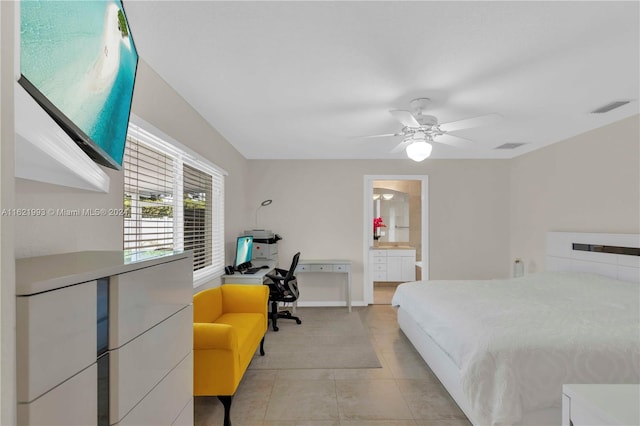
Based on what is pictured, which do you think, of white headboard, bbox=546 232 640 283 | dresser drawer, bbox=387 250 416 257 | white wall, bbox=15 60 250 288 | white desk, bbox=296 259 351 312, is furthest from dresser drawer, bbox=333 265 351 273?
white headboard, bbox=546 232 640 283

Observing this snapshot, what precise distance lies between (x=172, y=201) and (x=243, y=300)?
1.24 meters

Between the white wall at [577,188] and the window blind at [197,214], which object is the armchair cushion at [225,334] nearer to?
the window blind at [197,214]

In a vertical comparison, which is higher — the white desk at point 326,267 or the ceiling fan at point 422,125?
the ceiling fan at point 422,125

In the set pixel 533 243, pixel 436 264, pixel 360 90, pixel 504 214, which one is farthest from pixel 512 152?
pixel 360 90

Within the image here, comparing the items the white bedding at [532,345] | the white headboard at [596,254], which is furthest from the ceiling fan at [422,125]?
the white headboard at [596,254]

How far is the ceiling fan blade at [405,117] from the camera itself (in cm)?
240

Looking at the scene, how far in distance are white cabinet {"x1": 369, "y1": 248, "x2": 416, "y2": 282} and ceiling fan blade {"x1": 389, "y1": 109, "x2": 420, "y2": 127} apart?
4.38 m

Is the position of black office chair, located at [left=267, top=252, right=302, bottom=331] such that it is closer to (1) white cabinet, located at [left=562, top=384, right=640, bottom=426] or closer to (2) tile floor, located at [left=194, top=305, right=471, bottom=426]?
(2) tile floor, located at [left=194, top=305, right=471, bottom=426]

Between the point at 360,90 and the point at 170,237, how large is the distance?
2019 millimetres

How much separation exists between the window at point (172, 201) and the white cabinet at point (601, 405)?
1.78m

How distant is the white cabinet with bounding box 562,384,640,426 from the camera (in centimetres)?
89

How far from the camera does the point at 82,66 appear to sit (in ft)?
2.84

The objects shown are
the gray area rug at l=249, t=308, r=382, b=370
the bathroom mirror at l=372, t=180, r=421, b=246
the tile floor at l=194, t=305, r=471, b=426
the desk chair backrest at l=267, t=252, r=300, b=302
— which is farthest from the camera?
the bathroom mirror at l=372, t=180, r=421, b=246

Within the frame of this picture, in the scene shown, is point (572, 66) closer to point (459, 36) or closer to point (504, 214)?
point (459, 36)
